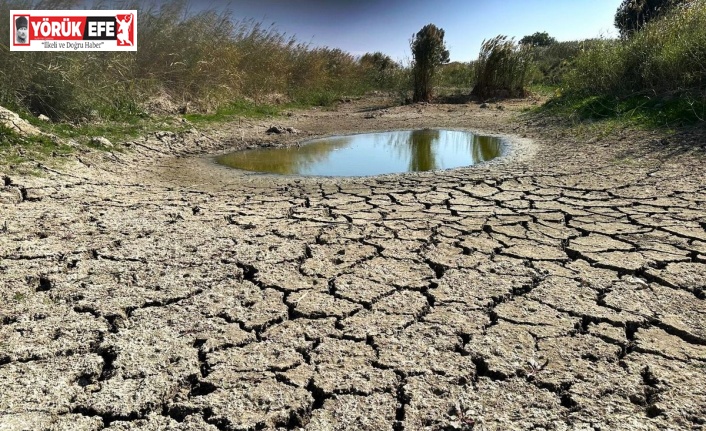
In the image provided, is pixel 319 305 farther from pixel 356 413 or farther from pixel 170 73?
pixel 170 73

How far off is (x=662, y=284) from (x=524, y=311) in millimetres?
660

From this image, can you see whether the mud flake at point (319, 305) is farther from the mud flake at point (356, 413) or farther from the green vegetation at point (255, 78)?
the green vegetation at point (255, 78)

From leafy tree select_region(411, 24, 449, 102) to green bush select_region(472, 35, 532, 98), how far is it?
978 millimetres

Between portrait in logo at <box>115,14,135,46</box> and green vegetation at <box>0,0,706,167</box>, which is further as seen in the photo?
portrait in logo at <box>115,14,135,46</box>

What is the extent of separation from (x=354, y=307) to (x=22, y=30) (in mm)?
5794

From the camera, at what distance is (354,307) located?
6.59ft

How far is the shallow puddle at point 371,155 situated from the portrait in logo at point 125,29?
320 cm

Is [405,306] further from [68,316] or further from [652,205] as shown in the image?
[652,205]

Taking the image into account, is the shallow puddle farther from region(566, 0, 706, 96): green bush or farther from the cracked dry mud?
Result: region(566, 0, 706, 96): green bush

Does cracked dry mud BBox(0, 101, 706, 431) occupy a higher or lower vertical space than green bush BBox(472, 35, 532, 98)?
lower

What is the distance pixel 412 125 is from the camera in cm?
808

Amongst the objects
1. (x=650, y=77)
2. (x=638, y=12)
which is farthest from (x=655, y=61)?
(x=638, y=12)

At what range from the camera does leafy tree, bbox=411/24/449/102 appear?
1155cm

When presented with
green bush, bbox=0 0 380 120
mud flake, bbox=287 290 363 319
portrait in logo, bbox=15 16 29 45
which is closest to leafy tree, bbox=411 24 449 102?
green bush, bbox=0 0 380 120
